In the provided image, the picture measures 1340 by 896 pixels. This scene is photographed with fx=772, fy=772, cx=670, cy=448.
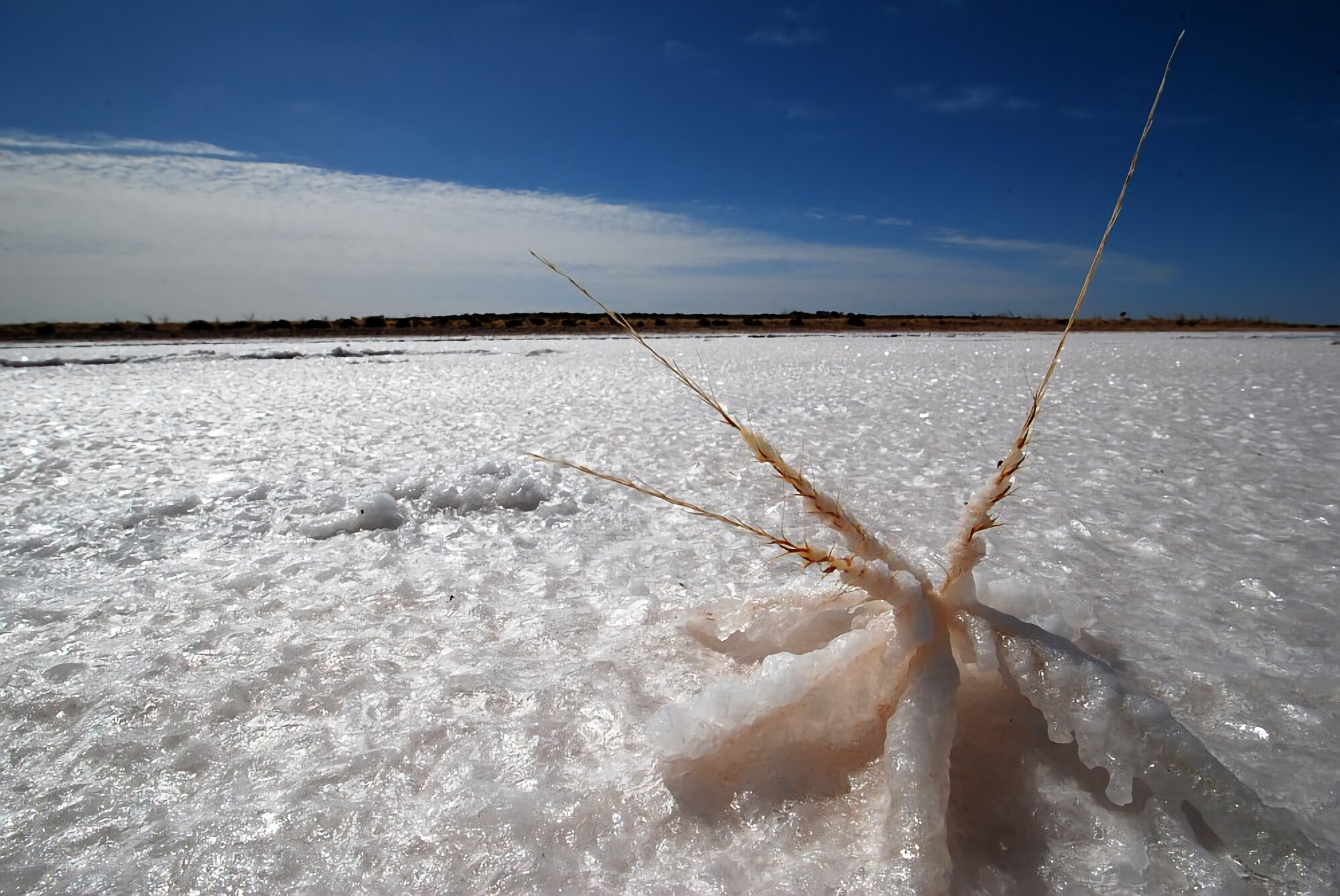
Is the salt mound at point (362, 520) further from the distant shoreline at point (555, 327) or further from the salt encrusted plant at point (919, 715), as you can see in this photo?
the distant shoreline at point (555, 327)

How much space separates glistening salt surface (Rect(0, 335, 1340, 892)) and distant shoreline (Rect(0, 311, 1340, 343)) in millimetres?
12951

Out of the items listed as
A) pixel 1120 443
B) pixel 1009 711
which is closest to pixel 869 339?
pixel 1120 443

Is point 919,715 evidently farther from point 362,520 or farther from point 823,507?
point 362,520

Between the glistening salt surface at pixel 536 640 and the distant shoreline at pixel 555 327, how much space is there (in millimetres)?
12951

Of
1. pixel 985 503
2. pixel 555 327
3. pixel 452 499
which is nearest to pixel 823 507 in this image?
pixel 985 503

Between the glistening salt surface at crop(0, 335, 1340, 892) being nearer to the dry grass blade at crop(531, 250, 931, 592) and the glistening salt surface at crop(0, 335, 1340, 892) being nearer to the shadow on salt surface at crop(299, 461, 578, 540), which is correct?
the shadow on salt surface at crop(299, 461, 578, 540)

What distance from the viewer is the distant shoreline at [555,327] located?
54.6ft

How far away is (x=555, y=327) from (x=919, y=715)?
19.3 metres

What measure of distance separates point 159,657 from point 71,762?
0.32 m

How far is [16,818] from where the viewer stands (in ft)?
3.36

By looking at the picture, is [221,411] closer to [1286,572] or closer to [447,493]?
[447,493]

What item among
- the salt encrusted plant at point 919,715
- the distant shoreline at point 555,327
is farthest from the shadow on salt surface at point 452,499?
the distant shoreline at point 555,327

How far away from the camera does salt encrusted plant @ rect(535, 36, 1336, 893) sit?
0.94m

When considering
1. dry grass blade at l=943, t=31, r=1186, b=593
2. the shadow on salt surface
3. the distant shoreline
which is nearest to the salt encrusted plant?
dry grass blade at l=943, t=31, r=1186, b=593
